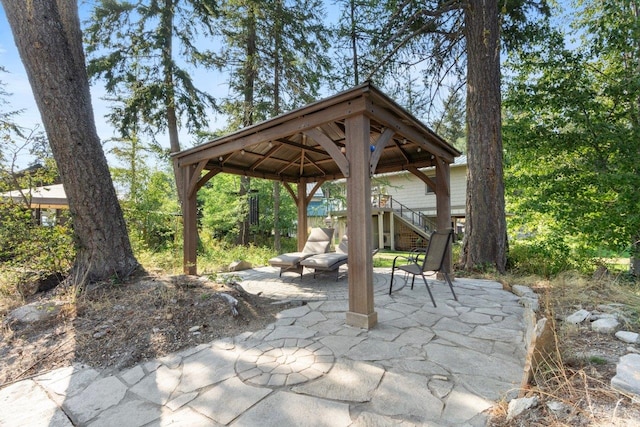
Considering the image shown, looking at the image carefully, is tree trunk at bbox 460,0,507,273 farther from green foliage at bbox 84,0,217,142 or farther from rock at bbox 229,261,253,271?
green foliage at bbox 84,0,217,142

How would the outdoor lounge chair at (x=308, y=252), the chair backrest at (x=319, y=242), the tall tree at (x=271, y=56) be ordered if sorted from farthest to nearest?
the tall tree at (x=271, y=56) → the chair backrest at (x=319, y=242) → the outdoor lounge chair at (x=308, y=252)

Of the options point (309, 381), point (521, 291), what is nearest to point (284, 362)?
point (309, 381)

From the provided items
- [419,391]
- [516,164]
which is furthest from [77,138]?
[516,164]

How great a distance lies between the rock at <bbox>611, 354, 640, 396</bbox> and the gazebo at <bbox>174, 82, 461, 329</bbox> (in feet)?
6.41

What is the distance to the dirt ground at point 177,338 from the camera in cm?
152

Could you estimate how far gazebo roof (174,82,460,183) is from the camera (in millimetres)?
3389

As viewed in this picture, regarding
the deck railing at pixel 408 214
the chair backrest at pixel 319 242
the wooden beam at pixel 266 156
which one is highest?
the wooden beam at pixel 266 156

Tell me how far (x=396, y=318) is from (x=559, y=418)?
214 centimetres

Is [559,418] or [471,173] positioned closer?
Result: [559,418]

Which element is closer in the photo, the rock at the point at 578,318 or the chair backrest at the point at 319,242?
the rock at the point at 578,318

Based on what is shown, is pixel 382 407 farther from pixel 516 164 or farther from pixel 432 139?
pixel 516 164

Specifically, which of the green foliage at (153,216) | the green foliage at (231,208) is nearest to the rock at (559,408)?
the green foliage at (153,216)

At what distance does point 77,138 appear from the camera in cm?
441

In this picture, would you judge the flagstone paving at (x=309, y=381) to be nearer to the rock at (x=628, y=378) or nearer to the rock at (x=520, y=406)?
the rock at (x=520, y=406)
